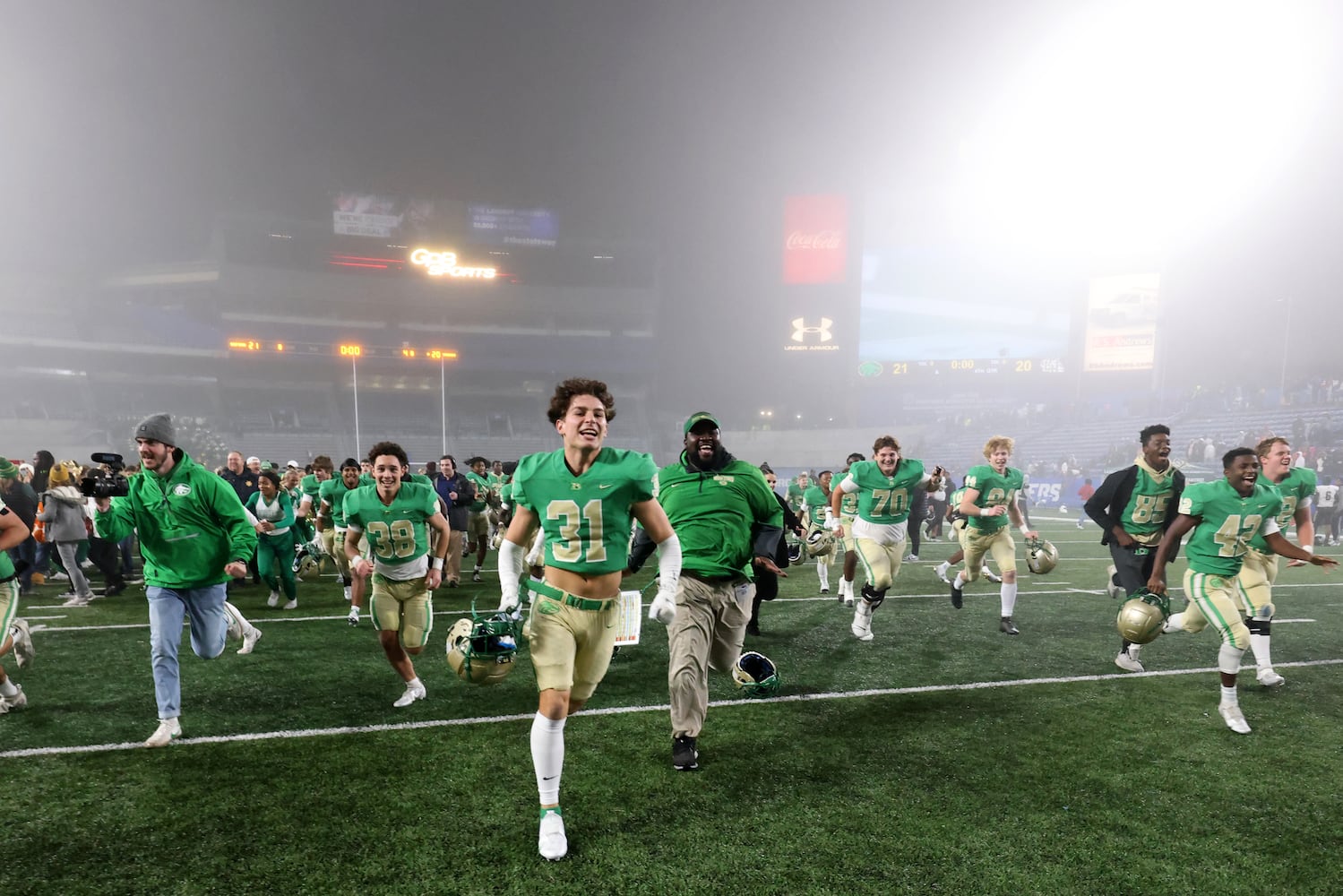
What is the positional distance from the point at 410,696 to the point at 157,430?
2.79m

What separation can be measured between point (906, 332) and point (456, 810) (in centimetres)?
6624

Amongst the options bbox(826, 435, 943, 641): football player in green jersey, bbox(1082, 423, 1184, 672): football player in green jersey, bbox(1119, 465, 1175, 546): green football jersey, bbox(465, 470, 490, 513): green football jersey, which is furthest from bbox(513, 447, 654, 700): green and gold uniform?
bbox(465, 470, 490, 513): green football jersey

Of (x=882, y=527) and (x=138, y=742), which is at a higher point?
(x=882, y=527)

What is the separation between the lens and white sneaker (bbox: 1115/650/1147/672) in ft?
21.7

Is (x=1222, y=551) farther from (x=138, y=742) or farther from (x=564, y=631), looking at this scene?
(x=138, y=742)

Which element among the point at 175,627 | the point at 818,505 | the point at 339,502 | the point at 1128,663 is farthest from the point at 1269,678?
the point at 339,502

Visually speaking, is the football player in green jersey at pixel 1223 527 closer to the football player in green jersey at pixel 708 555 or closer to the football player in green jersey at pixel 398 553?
the football player in green jersey at pixel 708 555

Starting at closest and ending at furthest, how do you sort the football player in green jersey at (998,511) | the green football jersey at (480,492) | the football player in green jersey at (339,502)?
the football player in green jersey at (998,511)
the football player in green jersey at (339,502)
the green football jersey at (480,492)

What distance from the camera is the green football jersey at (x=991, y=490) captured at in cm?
830

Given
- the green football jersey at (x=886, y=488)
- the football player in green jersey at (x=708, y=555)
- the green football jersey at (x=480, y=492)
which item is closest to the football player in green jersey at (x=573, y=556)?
the football player in green jersey at (x=708, y=555)

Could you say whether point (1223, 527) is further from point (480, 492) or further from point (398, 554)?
point (480, 492)

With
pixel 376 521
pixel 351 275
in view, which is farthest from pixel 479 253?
pixel 376 521

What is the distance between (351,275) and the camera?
59.8m

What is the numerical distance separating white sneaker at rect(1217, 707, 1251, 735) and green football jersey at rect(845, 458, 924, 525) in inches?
127
